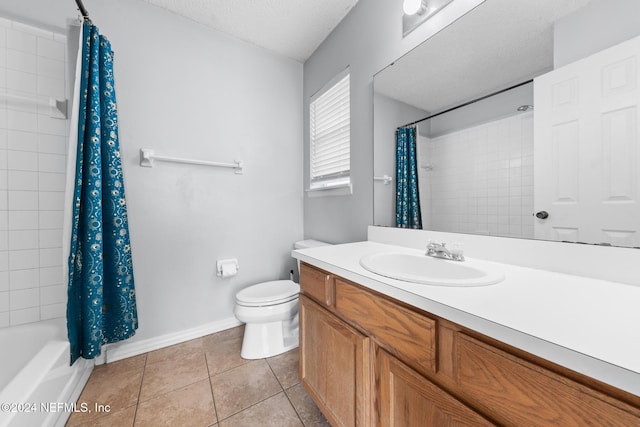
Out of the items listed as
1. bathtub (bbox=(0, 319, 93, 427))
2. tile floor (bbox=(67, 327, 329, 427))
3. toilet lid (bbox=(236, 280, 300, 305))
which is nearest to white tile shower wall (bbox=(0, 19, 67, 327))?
bathtub (bbox=(0, 319, 93, 427))

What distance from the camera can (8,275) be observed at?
4.47 feet

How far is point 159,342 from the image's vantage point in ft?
5.70

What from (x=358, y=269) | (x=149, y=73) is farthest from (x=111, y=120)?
(x=358, y=269)

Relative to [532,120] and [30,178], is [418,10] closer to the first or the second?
[532,120]

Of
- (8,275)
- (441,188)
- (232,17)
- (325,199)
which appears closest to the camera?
(441,188)

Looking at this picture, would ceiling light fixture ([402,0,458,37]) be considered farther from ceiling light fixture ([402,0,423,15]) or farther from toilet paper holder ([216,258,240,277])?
toilet paper holder ([216,258,240,277])

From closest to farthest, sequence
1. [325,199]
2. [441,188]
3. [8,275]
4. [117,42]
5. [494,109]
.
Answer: [494,109]
[441,188]
[8,275]
[117,42]
[325,199]

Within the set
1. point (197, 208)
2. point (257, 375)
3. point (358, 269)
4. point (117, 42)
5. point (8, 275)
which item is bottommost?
point (257, 375)

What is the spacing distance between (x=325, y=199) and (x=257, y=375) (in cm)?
132

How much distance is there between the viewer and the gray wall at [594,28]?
69 cm

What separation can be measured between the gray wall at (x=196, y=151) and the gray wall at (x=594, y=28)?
1833 millimetres

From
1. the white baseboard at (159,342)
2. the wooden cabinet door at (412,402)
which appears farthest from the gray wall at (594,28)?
the white baseboard at (159,342)

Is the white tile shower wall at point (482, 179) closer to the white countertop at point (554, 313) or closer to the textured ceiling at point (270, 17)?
the white countertop at point (554, 313)

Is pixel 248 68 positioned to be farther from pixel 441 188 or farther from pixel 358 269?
pixel 358 269
